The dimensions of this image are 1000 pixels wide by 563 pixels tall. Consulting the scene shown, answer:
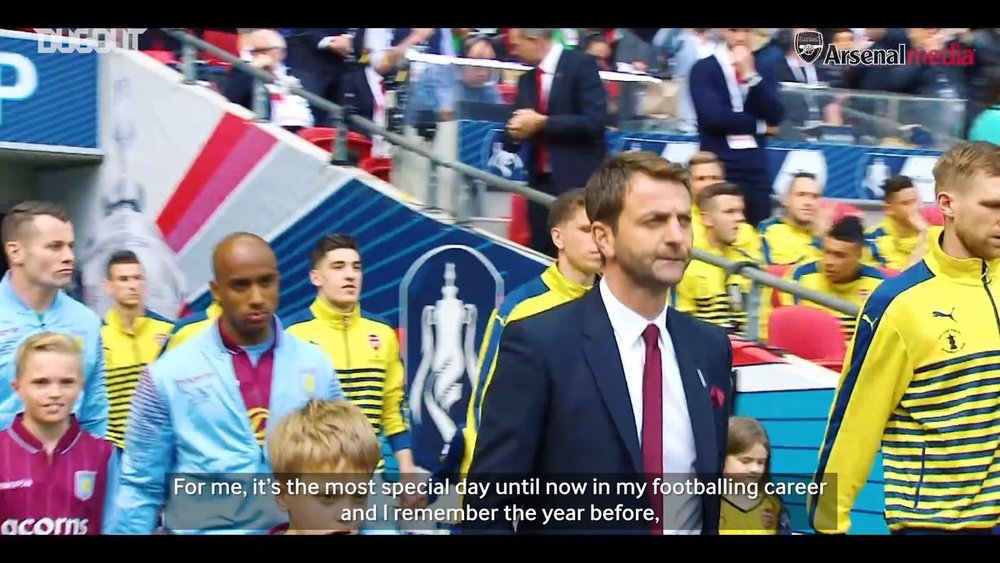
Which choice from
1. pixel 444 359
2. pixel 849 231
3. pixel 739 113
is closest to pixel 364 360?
pixel 444 359

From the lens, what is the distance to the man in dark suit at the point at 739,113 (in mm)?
5953

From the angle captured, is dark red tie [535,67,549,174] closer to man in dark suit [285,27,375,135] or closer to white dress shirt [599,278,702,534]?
man in dark suit [285,27,375,135]

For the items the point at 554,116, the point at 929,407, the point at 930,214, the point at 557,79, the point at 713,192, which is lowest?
the point at 929,407

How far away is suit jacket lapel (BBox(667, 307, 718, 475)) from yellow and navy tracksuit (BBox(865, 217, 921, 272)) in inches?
85.5

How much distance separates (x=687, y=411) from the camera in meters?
3.30

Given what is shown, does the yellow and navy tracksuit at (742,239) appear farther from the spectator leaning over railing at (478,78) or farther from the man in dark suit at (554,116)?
the spectator leaning over railing at (478,78)

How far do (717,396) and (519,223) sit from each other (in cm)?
242

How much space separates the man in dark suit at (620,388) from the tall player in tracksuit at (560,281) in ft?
4.46

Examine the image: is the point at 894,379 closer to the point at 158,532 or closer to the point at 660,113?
the point at 158,532

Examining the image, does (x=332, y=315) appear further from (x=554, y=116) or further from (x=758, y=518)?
(x=758, y=518)

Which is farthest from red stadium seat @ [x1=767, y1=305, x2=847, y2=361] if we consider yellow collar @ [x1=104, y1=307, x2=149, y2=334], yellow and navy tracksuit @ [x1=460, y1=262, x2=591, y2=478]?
yellow collar @ [x1=104, y1=307, x2=149, y2=334]

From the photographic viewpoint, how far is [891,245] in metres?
5.54

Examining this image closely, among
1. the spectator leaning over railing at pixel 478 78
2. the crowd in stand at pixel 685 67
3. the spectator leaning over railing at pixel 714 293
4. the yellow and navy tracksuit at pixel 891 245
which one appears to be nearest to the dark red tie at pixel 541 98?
the crowd in stand at pixel 685 67

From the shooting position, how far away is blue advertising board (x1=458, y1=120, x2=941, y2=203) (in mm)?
5832
